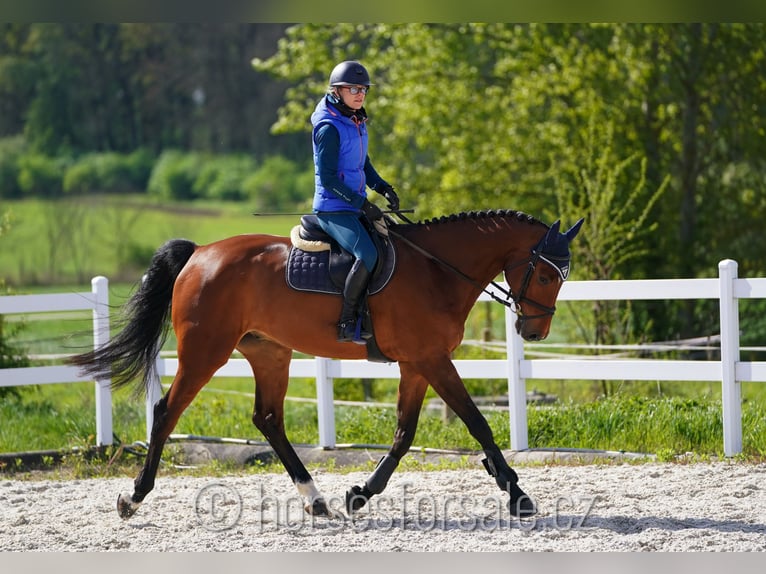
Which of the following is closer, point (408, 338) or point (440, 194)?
point (408, 338)

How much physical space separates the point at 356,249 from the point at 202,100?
32334 millimetres

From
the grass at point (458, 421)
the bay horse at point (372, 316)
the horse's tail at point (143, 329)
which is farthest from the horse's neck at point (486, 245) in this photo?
the grass at point (458, 421)

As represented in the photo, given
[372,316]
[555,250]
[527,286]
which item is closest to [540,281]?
[527,286]

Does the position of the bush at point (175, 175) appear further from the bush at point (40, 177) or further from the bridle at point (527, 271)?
the bridle at point (527, 271)

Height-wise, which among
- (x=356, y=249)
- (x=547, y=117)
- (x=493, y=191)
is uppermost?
(x=547, y=117)

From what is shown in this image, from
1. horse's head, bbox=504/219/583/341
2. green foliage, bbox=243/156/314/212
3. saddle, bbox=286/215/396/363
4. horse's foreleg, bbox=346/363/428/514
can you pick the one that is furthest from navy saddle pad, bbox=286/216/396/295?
green foliage, bbox=243/156/314/212

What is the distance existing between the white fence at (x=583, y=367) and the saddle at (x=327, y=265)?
1729 mm

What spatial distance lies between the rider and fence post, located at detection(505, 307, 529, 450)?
239cm

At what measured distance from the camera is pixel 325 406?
927 centimetres

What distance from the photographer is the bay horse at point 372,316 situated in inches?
260

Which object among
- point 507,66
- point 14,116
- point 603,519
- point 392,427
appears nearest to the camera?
point 603,519

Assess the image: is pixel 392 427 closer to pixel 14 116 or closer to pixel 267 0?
pixel 267 0

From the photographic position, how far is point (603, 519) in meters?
6.47

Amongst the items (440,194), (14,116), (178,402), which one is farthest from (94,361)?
(14,116)
